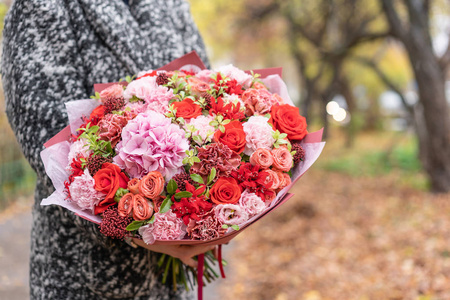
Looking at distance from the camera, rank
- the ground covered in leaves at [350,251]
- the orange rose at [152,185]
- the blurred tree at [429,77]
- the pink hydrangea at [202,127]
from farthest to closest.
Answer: the blurred tree at [429,77], the ground covered in leaves at [350,251], the pink hydrangea at [202,127], the orange rose at [152,185]

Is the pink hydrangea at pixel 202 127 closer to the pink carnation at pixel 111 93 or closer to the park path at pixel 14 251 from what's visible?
the pink carnation at pixel 111 93

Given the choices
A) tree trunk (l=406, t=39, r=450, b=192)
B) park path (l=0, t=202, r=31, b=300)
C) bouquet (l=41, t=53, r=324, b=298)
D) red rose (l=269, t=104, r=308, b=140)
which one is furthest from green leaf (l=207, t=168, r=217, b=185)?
tree trunk (l=406, t=39, r=450, b=192)

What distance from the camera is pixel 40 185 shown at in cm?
186

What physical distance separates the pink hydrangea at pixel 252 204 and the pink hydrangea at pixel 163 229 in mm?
228

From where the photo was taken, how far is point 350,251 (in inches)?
232

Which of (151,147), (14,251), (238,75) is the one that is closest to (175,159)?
(151,147)

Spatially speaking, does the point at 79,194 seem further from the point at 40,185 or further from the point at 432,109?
the point at 432,109

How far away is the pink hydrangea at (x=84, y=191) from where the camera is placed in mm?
1310

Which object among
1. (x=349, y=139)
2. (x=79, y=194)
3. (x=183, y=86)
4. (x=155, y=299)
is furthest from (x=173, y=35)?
(x=349, y=139)

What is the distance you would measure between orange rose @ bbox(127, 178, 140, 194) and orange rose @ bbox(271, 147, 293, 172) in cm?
50

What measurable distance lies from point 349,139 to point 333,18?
229 inches

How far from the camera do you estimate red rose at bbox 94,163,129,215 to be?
51.1 inches

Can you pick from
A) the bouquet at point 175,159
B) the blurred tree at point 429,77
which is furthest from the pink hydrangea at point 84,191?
the blurred tree at point 429,77

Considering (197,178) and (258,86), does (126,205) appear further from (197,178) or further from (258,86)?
(258,86)
